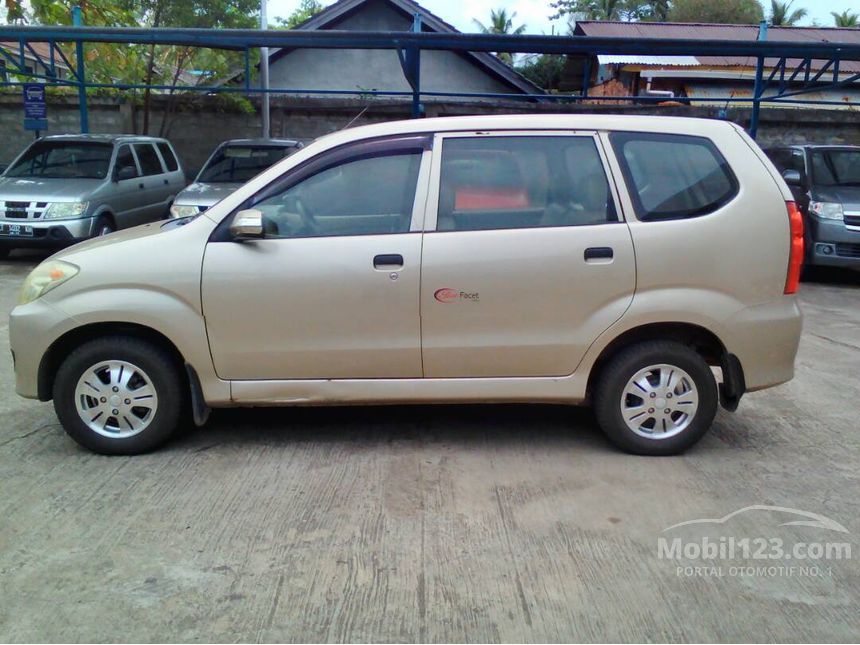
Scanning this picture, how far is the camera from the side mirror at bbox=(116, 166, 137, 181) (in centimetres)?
1197

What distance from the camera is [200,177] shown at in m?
11.8

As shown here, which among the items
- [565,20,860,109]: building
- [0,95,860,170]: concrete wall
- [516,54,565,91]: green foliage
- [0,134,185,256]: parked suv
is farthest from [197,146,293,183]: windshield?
[516,54,565,91]: green foliage

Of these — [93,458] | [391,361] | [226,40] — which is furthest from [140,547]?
[226,40]

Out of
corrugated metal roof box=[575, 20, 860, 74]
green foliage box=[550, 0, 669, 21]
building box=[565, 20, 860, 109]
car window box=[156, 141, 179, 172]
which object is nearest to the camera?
car window box=[156, 141, 179, 172]

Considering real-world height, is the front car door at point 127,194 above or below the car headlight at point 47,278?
above

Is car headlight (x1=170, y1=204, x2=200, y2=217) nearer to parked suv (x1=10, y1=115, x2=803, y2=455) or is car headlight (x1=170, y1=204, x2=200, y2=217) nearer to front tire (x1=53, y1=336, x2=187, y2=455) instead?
parked suv (x1=10, y1=115, x2=803, y2=455)

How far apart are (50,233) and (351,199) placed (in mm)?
7545

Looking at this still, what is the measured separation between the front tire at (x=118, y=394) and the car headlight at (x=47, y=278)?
0.39 meters

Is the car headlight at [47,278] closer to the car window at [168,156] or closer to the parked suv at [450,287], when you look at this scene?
the parked suv at [450,287]

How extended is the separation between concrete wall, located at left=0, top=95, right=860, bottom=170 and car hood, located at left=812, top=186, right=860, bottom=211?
229 inches

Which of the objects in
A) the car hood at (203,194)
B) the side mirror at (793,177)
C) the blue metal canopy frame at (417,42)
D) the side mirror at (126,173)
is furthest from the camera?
the side mirror at (126,173)

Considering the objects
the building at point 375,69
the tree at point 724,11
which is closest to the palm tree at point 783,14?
the tree at point 724,11

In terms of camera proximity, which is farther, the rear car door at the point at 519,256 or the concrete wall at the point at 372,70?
the concrete wall at the point at 372,70

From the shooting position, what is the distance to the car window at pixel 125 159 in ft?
39.7
